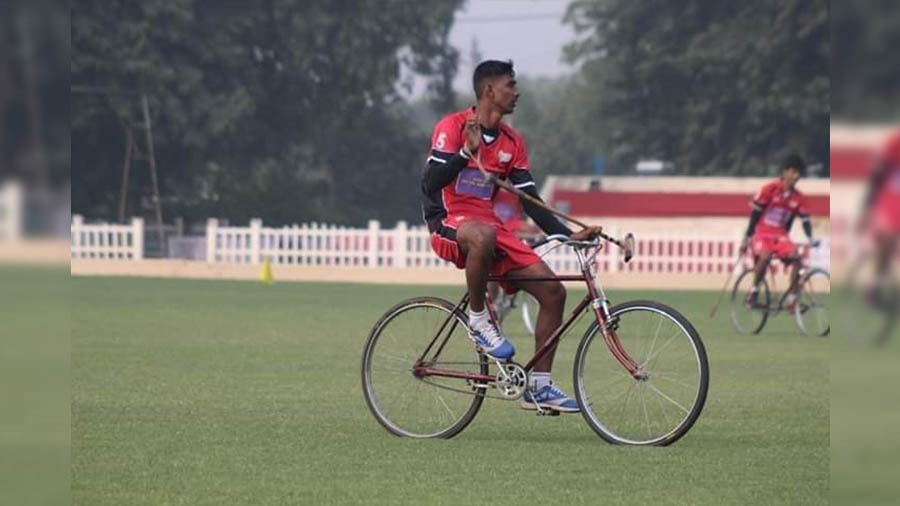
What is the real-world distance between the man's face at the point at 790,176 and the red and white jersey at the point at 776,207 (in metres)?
0.09

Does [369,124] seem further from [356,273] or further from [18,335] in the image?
[18,335]

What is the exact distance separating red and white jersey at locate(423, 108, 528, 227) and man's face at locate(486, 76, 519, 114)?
114mm

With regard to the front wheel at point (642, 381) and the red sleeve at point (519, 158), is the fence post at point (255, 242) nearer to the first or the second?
the red sleeve at point (519, 158)

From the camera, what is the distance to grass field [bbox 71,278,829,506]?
660 centimetres

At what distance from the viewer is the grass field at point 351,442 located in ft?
21.6

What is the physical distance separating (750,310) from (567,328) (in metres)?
11.5

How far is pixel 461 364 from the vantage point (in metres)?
8.51

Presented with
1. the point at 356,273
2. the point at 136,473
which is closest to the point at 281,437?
the point at 136,473

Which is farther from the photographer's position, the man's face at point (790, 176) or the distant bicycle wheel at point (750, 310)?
the distant bicycle wheel at point (750, 310)

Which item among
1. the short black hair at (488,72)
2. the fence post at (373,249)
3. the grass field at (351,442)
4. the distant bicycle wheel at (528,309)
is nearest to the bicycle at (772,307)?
the distant bicycle wheel at (528,309)

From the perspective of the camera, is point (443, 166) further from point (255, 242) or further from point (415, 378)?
point (255, 242)

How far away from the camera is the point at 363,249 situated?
42.5 meters

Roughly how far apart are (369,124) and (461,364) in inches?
2128

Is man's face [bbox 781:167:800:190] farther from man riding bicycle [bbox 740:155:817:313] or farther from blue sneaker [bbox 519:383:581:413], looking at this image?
blue sneaker [bbox 519:383:581:413]
